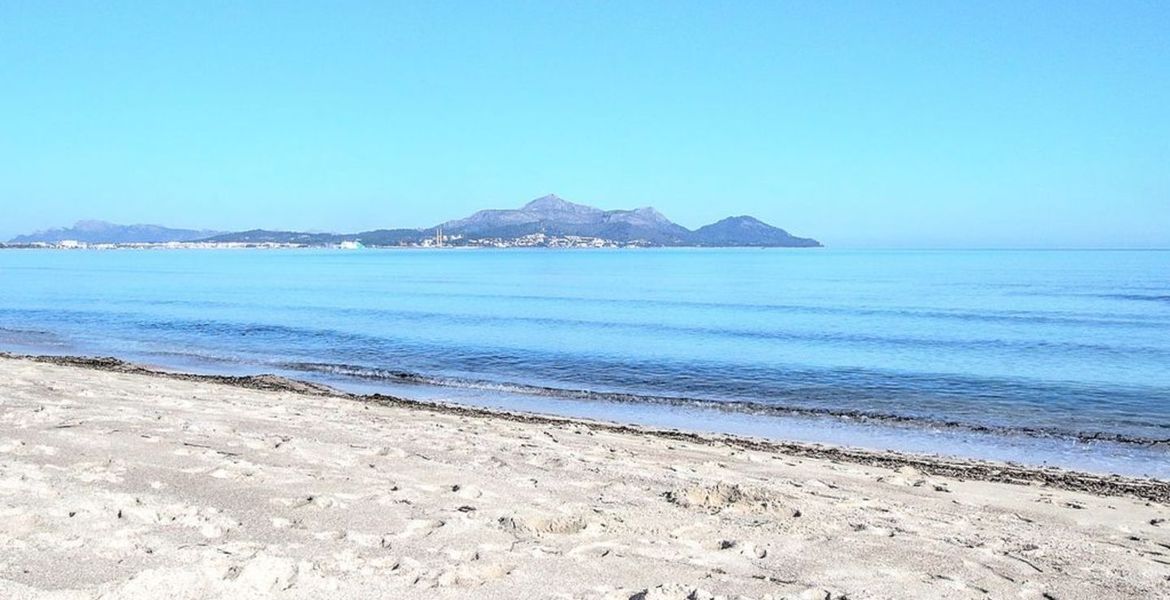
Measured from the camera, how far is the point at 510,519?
6.52 metres

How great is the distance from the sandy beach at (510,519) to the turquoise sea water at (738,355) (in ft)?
14.2

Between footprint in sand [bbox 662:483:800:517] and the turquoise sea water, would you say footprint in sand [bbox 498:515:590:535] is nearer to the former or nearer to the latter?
footprint in sand [bbox 662:483:800:517]

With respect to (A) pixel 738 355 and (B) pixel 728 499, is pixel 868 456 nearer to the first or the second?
(B) pixel 728 499

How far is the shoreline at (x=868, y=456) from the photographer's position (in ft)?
33.1

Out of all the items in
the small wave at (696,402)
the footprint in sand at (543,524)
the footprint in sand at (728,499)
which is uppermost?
the footprint in sand at (543,524)

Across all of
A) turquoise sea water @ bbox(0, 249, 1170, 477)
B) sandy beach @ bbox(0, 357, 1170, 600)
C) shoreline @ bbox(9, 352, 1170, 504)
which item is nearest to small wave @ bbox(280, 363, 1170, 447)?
turquoise sea water @ bbox(0, 249, 1170, 477)

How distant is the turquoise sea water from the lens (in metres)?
15.0

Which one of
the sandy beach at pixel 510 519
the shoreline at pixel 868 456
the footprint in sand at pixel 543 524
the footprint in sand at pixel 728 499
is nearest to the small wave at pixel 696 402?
the shoreline at pixel 868 456

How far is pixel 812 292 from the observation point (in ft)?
181

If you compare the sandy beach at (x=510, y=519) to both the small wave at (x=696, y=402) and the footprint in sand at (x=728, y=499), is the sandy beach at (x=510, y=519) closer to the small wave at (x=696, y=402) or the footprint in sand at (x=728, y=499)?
the footprint in sand at (x=728, y=499)

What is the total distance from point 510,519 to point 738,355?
17730 mm

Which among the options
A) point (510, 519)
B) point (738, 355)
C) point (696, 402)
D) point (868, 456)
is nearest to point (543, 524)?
point (510, 519)

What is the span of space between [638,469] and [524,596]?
4.01 meters

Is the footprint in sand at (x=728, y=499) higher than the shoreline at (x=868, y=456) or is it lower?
higher
